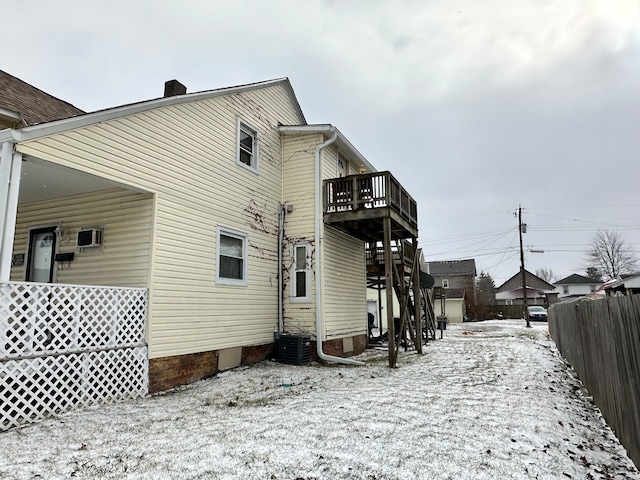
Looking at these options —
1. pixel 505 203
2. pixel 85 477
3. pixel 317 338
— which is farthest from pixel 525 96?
pixel 505 203

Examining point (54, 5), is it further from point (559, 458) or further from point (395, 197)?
point (559, 458)

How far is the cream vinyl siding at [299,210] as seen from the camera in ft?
33.9

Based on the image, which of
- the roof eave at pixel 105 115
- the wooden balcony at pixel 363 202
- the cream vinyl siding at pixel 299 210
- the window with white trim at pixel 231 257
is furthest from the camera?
the cream vinyl siding at pixel 299 210

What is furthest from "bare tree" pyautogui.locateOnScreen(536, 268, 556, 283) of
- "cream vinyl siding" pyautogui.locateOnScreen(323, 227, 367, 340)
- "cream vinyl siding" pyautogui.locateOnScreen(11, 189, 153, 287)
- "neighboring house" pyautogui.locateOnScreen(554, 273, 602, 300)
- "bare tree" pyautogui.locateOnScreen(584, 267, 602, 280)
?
"cream vinyl siding" pyautogui.locateOnScreen(11, 189, 153, 287)

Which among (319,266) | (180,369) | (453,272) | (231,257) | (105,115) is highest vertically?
(453,272)

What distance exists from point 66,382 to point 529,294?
2322 inches

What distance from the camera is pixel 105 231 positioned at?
7.57m

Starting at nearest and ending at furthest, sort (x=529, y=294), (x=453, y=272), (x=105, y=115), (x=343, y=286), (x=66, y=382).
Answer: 1. (x=66, y=382)
2. (x=105, y=115)
3. (x=343, y=286)
4. (x=529, y=294)
5. (x=453, y=272)

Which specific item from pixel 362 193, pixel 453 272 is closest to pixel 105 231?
pixel 362 193

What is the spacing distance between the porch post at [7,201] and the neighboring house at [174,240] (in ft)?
0.05

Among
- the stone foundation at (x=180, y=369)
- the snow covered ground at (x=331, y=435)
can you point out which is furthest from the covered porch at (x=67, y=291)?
the snow covered ground at (x=331, y=435)

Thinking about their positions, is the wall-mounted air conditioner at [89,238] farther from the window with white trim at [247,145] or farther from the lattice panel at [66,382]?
the window with white trim at [247,145]

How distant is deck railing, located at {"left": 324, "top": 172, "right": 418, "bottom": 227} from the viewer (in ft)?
33.7

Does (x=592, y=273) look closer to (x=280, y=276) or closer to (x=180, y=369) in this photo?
(x=280, y=276)
